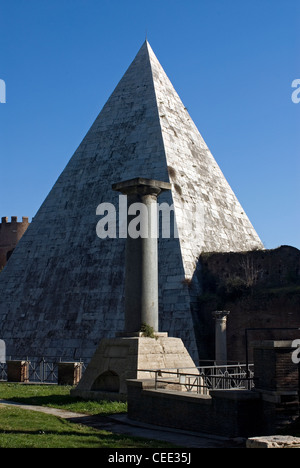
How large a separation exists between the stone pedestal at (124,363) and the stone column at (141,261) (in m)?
0.41

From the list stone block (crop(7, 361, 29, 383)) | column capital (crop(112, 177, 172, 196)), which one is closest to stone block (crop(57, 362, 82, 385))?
stone block (crop(7, 361, 29, 383))

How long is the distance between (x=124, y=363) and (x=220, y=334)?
8.24 m

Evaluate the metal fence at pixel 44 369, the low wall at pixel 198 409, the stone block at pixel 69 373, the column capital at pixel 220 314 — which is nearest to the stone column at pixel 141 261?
the low wall at pixel 198 409

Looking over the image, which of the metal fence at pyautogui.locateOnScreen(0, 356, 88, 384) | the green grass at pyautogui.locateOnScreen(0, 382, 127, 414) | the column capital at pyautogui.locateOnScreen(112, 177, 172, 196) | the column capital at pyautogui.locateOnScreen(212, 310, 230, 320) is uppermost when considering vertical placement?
the column capital at pyautogui.locateOnScreen(112, 177, 172, 196)

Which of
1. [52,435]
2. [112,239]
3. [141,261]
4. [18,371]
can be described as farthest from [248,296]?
[52,435]

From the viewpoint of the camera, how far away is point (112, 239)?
2589 cm

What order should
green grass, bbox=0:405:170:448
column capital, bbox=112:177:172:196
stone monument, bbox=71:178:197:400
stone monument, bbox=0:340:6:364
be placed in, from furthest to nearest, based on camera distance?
stone monument, bbox=0:340:6:364 < column capital, bbox=112:177:172:196 < stone monument, bbox=71:178:197:400 < green grass, bbox=0:405:170:448

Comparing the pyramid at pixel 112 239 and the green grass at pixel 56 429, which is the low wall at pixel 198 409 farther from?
the pyramid at pixel 112 239

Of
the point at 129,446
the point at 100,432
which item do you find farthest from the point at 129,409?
the point at 129,446

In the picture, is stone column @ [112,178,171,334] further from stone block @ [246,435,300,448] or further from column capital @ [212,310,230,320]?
column capital @ [212,310,230,320]

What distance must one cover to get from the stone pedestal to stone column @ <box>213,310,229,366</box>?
699 centimetres

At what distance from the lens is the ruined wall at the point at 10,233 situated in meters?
52.1

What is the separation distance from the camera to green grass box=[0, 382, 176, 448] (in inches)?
337
